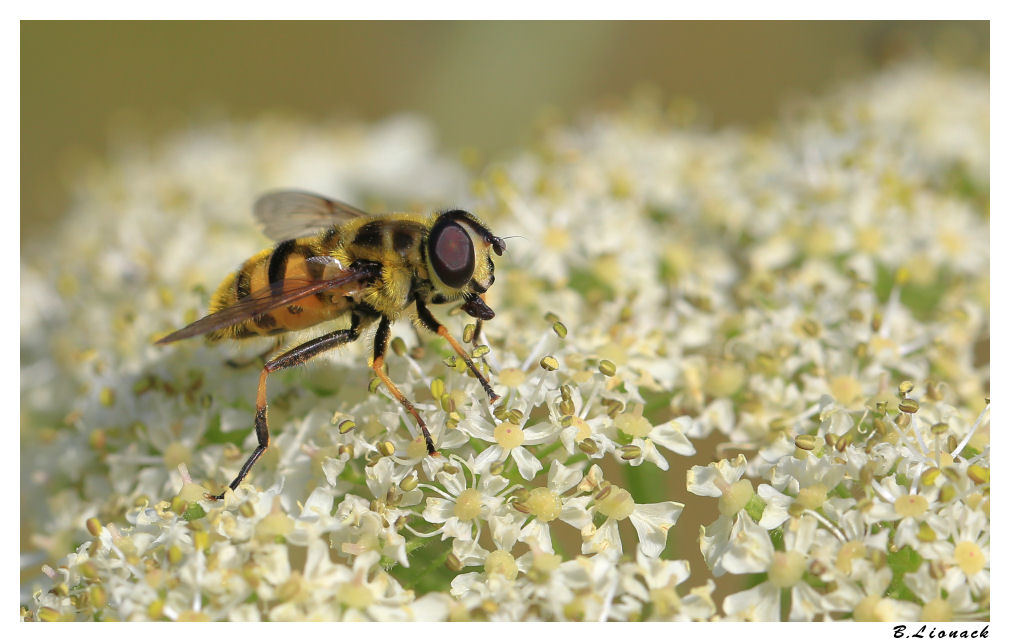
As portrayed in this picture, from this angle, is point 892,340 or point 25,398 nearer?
point 892,340

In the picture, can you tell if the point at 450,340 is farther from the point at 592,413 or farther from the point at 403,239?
the point at 592,413

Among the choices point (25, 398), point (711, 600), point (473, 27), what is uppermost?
point (473, 27)

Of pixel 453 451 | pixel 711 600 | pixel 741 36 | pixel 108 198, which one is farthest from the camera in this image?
pixel 741 36

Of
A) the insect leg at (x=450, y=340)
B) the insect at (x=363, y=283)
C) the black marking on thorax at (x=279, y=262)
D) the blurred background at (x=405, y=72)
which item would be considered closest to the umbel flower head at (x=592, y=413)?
the insect leg at (x=450, y=340)

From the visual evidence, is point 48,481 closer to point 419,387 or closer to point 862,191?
point 419,387

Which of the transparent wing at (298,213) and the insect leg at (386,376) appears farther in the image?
the transparent wing at (298,213)

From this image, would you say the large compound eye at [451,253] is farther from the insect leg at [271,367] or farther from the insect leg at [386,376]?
the insect leg at [271,367]
